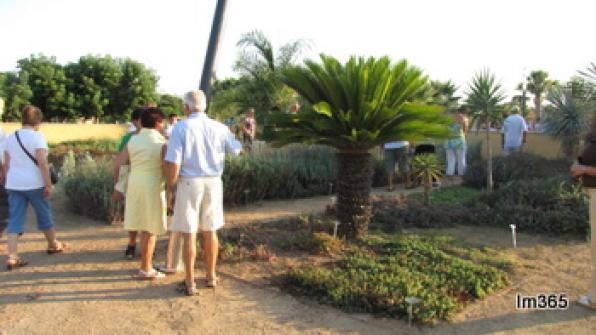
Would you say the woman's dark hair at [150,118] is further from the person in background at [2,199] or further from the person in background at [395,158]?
the person in background at [395,158]

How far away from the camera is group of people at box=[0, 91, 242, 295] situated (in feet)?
14.1

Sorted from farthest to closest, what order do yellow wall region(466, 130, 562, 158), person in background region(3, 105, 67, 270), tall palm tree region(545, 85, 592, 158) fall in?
yellow wall region(466, 130, 562, 158), tall palm tree region(545, 85, 592, 158), person in background region(3, 105, 67, 270)

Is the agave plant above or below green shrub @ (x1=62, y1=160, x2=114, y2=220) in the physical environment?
above

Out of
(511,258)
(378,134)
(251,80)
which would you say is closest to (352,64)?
(378,134)

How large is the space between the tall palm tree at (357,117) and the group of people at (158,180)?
5.14 feet

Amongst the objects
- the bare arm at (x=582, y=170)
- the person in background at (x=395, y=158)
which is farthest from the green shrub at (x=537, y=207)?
the bare arm at (x=582, y=170)

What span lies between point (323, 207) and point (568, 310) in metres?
4.76

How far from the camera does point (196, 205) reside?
14.2ft

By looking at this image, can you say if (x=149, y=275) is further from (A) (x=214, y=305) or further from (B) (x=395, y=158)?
(B) (x=395, y=158)

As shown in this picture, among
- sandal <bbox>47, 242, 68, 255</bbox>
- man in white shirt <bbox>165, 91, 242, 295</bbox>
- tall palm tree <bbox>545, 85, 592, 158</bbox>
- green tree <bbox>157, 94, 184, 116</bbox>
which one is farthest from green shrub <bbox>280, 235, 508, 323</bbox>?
green tree <bbox>157, 94, 184, 116</bbox>

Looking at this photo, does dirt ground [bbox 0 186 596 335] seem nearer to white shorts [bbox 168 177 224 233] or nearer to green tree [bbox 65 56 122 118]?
white shorts [bbox 168 177 224 233]

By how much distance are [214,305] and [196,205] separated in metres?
0.88

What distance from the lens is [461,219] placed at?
7.30 m

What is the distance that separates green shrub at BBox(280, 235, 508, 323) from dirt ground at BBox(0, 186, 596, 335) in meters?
0.11
